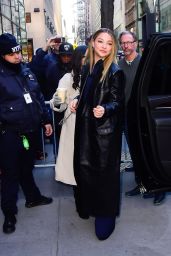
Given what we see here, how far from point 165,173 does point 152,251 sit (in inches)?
25.5

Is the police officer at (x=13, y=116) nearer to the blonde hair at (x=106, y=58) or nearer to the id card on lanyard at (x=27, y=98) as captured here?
the id card on lanyard at (x=27, y=98)

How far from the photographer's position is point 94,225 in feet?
12.4

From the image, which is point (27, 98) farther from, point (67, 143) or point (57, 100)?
point (67, 143)

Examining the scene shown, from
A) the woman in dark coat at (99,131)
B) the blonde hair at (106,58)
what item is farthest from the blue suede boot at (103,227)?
the blonde hair at (106,58)

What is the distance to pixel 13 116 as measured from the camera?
3.66 metres

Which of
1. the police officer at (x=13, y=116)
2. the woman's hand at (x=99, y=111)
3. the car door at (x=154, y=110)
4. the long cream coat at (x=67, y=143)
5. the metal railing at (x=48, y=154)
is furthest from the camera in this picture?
the metal railing at (x=48, y=154)

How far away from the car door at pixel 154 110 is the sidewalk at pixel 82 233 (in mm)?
446

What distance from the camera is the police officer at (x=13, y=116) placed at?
364cm

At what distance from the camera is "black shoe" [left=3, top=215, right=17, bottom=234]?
3705mm

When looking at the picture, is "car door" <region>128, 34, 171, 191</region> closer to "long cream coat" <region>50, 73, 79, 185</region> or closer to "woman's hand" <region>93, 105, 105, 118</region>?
"woman's hand" <region>93, 105, 105, 118</region>

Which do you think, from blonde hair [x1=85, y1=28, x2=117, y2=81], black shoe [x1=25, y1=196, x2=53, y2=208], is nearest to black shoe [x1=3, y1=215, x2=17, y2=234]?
black shoe [x1=25, y1=196, x2=53, y2=208]

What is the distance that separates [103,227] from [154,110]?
3.56ft

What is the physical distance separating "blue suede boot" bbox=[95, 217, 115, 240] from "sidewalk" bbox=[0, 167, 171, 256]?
5cm

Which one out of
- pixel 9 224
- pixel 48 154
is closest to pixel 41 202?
pixel 9 224
